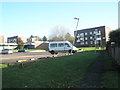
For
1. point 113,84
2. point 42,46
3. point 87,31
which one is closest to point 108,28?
point 87,31

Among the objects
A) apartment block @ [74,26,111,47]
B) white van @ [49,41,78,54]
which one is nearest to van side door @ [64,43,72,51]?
white van @ [49,41,78,54]

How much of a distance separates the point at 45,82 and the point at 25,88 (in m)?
1.21

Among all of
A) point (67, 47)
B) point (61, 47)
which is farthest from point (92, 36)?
point (61, 47)

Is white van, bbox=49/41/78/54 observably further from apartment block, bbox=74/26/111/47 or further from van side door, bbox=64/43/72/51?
apartment block, bbox=74/26/111/47

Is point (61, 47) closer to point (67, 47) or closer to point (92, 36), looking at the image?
point (67, 47)

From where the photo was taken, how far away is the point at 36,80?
7.01 meters

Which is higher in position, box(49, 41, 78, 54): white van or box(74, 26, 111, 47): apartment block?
box(74, 26, 111, 47): apartment block

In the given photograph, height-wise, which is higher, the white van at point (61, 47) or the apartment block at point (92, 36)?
the apartment block at point (92, 36)

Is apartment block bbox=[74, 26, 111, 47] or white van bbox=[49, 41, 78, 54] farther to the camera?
apartment block bbox=[74, 26, 111, 47]

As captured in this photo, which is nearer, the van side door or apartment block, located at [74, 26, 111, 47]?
the van side door

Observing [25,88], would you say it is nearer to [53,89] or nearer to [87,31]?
[53,89]

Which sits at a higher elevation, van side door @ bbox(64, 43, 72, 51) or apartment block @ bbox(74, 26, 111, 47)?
apartment block @ bbox(74, 26, 111, 47)

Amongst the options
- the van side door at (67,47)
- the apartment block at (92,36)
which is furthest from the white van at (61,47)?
the apartment block at (92,36)

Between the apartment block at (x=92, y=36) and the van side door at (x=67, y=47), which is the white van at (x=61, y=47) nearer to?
the van side door at (x=67, y=47)
